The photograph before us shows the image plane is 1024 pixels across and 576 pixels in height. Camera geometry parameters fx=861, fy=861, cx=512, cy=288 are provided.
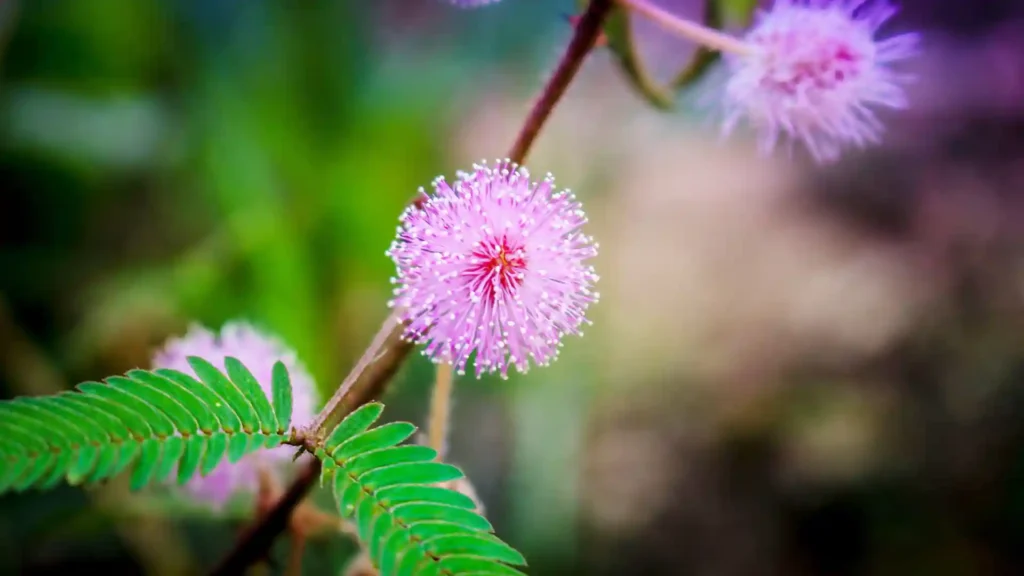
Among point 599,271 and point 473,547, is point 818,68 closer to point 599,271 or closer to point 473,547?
point 473,547

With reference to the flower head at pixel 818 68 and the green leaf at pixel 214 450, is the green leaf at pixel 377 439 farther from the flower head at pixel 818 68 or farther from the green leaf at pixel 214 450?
the flower head at pixel 818 68

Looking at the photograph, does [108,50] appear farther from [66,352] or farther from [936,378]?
[936,378]

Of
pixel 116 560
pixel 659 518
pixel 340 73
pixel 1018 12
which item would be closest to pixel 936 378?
pixel 659 518

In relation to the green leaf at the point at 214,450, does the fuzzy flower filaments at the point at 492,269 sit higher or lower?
higher

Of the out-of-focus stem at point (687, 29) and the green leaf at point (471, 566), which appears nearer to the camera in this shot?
the green leaf at point (471, 566)

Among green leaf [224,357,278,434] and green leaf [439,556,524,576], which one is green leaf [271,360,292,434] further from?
green leaf [439,556,524,576]

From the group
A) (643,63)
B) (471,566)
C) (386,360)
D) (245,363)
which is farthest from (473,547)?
(643,63)

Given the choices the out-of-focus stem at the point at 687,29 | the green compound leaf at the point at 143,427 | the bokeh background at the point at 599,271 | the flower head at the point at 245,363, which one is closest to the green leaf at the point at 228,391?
the green compound leaf at the point at 143,427

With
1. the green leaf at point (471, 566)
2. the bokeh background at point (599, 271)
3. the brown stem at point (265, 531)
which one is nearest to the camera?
the green leaf at point (471, 566)
